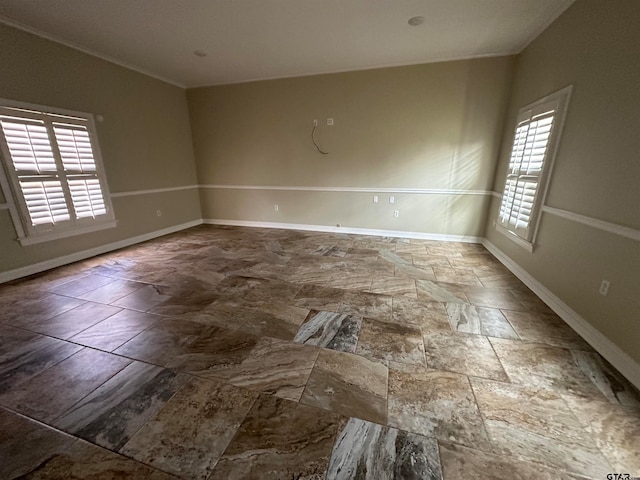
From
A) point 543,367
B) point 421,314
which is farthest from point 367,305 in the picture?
point 543,367

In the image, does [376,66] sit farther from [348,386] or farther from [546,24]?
[348,386]

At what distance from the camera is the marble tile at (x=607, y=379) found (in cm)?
148

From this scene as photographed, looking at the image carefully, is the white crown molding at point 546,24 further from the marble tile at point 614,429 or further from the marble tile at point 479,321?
the marble tile at point 614,429

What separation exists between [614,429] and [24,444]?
2966mm

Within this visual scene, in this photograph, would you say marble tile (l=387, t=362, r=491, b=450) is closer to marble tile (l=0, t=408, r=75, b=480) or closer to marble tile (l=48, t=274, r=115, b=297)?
marble tile (l=0, t=408, r=75, b=480)

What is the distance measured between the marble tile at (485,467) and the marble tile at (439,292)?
147 cm

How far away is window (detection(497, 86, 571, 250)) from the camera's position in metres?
2.61

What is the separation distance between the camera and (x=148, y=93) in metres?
4.44

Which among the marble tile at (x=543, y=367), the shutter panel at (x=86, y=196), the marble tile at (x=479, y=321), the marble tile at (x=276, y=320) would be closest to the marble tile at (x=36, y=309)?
the shutter panel at (x=86, y=196)

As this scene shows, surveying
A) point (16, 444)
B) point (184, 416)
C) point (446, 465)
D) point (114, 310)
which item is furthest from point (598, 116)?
point (114, 310)

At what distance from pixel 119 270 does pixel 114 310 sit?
1.18 metres

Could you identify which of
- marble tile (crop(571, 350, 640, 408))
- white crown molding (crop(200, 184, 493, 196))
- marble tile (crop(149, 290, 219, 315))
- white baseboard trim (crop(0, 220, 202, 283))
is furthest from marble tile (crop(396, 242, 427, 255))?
white baseboard trim (crop(0, 220, 202, 283))

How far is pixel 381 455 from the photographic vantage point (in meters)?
1.17

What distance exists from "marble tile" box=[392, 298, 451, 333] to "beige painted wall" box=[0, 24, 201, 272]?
4459 mm
